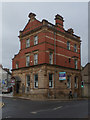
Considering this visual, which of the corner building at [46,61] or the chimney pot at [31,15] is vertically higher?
the chimney pot at [31,15]

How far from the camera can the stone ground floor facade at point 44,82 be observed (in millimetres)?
26438

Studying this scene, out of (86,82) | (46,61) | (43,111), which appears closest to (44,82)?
(46,61)

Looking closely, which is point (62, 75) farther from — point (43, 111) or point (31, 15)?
point (43, 111)

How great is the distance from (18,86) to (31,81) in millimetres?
4693

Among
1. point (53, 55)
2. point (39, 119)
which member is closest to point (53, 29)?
point (53, 55)

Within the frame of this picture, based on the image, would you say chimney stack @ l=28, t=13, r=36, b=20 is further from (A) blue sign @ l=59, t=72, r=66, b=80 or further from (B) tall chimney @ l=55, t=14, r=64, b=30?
(A) blue sign @ l=59, t=72, r=66, b=80

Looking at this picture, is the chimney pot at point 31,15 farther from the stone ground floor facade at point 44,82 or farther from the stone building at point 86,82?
the stone building at point 86,82

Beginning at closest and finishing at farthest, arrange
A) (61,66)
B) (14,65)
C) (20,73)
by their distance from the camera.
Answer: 1. (61,66)
2. (20,73)
3. (14,65)

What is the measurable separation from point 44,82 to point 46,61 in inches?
136

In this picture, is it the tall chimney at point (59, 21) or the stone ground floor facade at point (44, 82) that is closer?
the stone ground floor facade at point (44, 82)

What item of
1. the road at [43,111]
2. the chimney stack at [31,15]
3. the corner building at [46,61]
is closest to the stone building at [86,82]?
the corner building at [46,61]

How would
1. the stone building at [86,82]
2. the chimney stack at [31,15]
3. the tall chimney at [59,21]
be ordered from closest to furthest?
the chimney stack at [31,15], the tall chimney at [59,21], the stone building at [86,82]

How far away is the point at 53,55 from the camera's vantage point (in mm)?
28594

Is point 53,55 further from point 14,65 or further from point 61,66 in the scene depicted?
point 14,65
